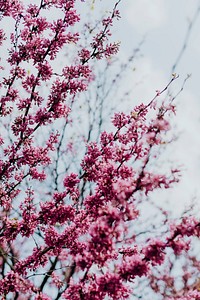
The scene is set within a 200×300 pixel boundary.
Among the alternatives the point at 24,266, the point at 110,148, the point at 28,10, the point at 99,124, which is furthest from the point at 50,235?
the point at 99,124

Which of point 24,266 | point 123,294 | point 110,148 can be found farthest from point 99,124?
point 123,294

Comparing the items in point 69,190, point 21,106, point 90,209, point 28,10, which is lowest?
point 90,209

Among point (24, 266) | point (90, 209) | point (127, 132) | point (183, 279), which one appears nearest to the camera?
point (90, 209)

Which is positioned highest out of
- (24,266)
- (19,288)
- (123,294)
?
(24,266)

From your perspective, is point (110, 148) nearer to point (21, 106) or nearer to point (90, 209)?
point (90, 209)

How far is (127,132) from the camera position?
6160 millimetres

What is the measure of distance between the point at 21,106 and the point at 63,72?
1.06 metres

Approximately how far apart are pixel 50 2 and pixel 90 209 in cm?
465

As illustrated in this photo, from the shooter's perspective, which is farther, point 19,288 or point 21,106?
point 21,106

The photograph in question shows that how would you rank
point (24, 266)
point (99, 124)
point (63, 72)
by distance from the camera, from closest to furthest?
point (24, 266)
point (63, 72)
point (99, 124)

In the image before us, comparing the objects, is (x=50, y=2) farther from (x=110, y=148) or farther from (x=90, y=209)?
(x=90, y=209)

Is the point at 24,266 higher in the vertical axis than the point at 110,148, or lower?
lower

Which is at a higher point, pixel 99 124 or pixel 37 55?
pixel 99 124

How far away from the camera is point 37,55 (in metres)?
7.23
